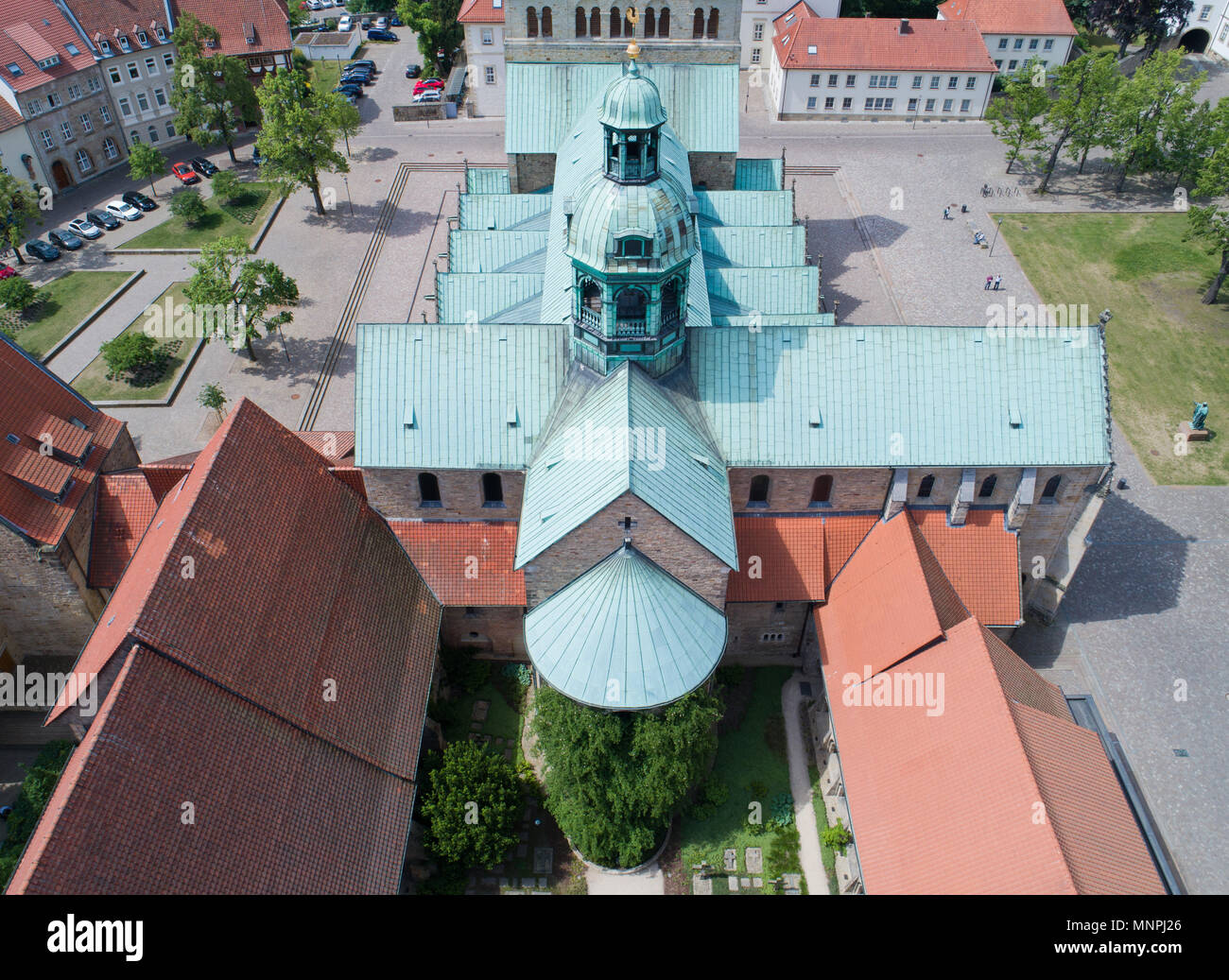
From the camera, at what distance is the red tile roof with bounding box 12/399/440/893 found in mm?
25234

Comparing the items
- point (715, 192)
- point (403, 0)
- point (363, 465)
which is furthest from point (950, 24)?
point (363, 465)

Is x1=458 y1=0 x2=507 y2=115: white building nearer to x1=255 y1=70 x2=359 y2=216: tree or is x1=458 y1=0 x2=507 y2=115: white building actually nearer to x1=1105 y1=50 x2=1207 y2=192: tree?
x1=255 y1=70 x2=359 y2=216: tree

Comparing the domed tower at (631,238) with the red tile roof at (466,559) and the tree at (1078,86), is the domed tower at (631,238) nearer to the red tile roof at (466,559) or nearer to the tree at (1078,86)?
the red tile roof at (466,559)

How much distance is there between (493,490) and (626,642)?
988 centimetres

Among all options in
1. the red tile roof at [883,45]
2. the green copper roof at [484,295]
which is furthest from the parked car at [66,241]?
the red tile roof at [883,45]

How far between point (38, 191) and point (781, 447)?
67.5m

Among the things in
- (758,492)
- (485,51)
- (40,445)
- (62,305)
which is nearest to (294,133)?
(62,305)

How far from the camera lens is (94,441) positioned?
1635 inches

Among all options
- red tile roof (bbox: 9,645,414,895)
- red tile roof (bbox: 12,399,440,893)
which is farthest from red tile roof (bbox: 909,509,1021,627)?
red tile roof (bbox: 9,645,414,895)

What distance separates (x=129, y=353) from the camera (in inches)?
2219

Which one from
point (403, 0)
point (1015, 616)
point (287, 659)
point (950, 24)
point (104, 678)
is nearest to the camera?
point (104, 678)

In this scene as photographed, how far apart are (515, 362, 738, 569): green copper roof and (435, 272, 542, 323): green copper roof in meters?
13.7

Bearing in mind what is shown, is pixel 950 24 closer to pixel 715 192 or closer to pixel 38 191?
pixel 715 192

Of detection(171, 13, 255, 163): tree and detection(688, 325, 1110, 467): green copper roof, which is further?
detection(171, 13, 255, 163): tree
